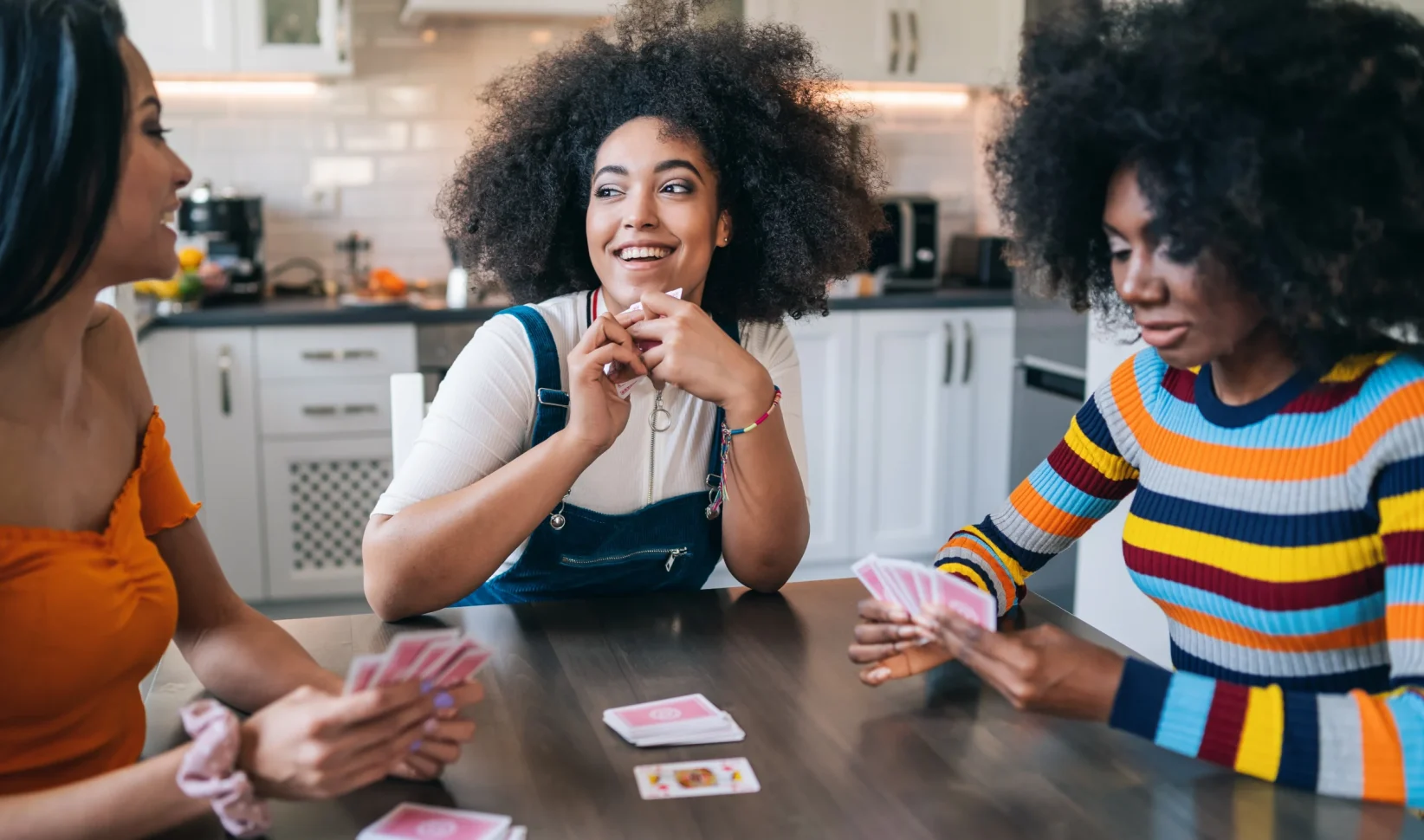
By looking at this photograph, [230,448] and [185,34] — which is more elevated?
[185,34]

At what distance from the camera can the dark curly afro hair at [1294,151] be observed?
1.15 m

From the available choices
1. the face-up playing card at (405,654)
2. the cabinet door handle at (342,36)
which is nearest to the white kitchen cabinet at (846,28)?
the cabinet door handle at (342,36)

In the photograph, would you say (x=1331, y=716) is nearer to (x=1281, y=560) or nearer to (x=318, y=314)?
(x=1281, y=560)

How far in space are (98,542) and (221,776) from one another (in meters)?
0.29

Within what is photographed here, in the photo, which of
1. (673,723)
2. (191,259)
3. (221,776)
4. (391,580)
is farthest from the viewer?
(191,259)

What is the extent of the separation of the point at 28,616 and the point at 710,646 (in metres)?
0.70

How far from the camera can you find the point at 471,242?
2.04 meters

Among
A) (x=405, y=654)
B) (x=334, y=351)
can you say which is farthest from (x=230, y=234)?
(x=405, y=654)

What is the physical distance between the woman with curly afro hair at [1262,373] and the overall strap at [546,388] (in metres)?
0.55

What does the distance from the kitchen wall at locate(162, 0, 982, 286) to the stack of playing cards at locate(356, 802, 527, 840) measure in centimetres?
370

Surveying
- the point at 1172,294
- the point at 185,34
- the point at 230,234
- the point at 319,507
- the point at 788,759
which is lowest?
the point at 319,507

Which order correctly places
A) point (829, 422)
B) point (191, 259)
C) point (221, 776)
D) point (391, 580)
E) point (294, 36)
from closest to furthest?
point (221, 776), point (391, 580), point (191, 259), point (294, 36), point (829, 422)

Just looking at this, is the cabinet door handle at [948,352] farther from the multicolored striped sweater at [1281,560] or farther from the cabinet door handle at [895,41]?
the multicolored striped sweater at [1281,560]

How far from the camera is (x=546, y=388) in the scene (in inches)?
67.0
